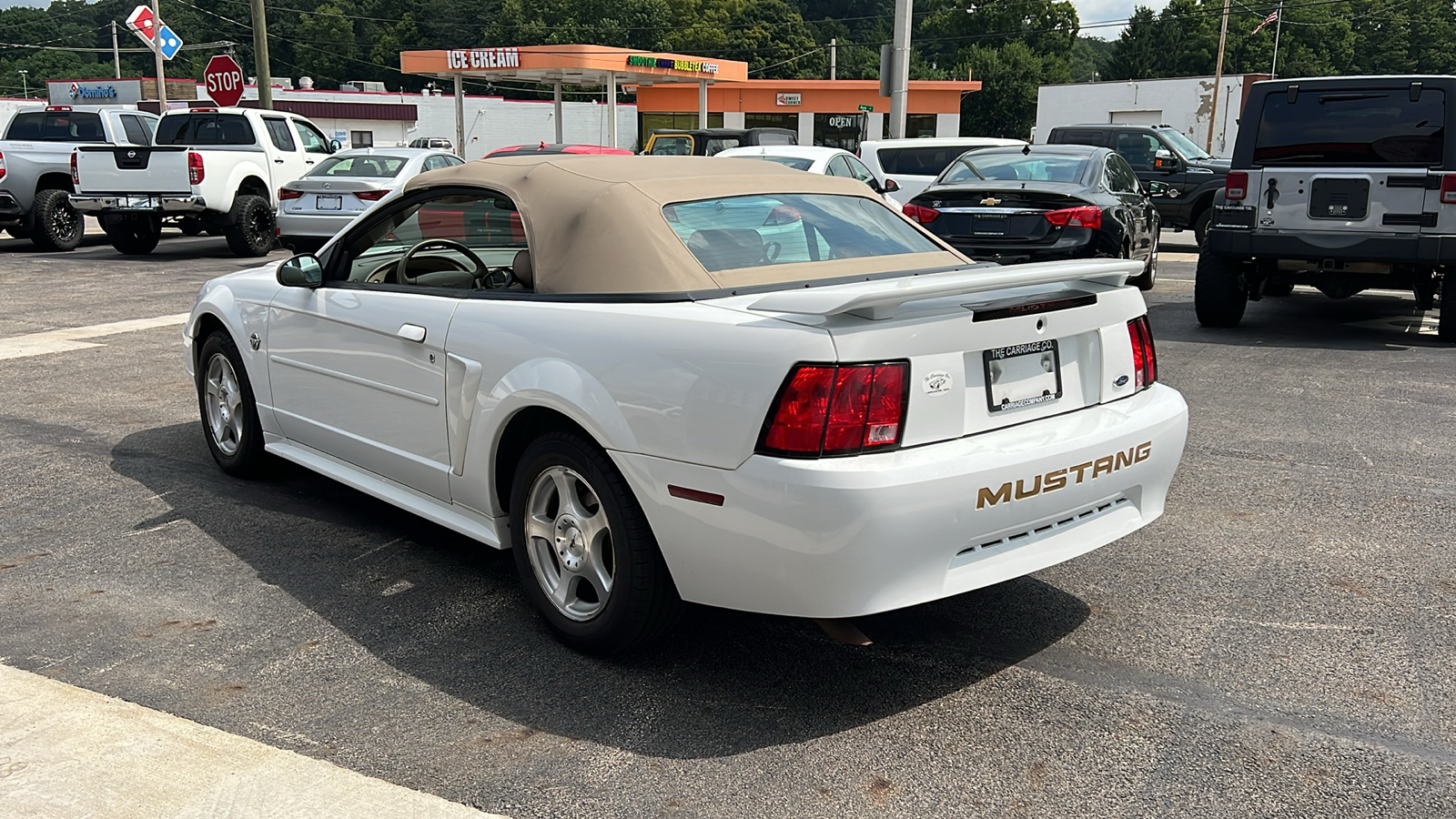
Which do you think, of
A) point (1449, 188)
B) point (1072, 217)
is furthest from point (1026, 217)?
point (1449, 188)

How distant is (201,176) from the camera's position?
54.3 feet

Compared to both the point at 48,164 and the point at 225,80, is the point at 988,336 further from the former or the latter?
the point at 225,80

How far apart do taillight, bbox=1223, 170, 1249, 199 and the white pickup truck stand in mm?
13020

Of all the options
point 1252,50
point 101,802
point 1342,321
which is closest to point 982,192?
→ point 1342,321

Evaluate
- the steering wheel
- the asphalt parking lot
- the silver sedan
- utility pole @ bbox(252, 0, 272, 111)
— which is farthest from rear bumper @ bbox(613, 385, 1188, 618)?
utility pole @ bbox(252, 0, 272, 111)

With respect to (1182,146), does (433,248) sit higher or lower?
lower

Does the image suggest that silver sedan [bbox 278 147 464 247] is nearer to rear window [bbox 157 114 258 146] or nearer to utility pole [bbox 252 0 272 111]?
rear window [bbox 157 114 258 146]

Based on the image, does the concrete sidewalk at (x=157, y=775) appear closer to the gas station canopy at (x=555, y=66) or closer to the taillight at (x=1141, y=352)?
the taillight at (x=1141, y=352)

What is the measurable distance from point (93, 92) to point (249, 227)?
49.2 m

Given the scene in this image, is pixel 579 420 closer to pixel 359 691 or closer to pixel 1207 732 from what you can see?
pixel 359 691

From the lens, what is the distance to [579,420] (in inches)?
139

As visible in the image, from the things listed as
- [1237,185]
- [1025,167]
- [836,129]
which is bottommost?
[1237,185]

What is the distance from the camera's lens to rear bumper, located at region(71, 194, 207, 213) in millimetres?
16297

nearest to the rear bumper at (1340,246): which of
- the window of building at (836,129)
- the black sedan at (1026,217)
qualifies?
the black sedan at (1026,217)
